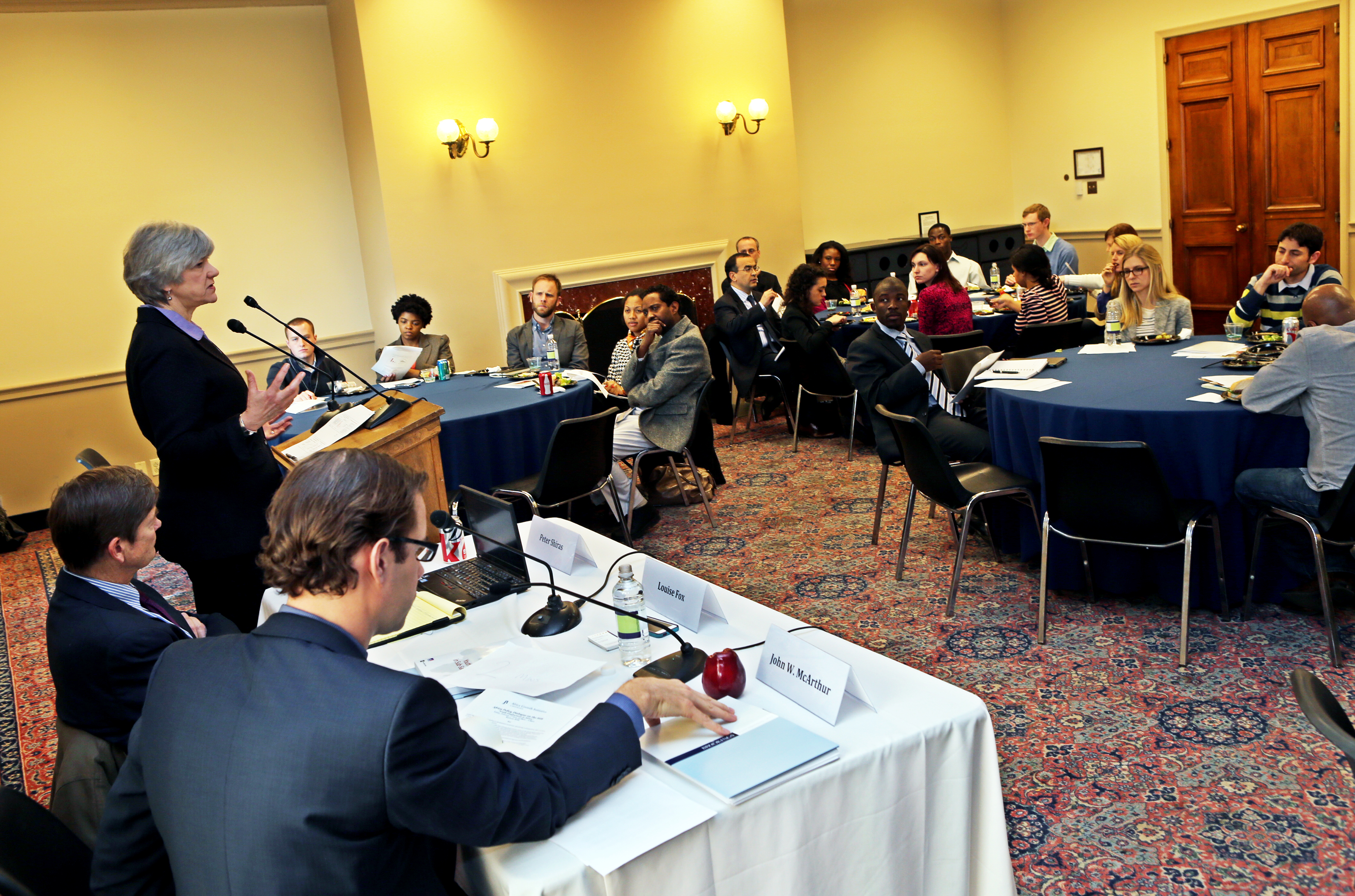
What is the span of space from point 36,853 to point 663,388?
410 centimetres

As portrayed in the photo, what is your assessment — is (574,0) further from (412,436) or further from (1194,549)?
(1194,549)

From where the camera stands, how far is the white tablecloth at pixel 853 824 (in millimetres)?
1421

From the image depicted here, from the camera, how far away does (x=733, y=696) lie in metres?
1.79

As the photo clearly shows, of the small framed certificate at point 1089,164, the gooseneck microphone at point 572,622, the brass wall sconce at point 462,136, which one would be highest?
the brass wall sconce at point 462,136

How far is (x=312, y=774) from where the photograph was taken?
1.21 meters

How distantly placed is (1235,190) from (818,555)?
6.37 metres

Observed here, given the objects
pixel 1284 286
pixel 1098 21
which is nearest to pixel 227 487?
pixel 1284 286

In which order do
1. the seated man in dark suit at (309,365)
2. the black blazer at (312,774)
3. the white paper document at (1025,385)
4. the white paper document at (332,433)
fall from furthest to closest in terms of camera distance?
the seated man in dark suit at (309,365) < the white paper document at (1025,385) < the white paper document at (332,433) < the black blazer at (312,774)

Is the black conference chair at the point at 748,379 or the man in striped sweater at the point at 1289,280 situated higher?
the man in striped sweater at the point at 1289,280

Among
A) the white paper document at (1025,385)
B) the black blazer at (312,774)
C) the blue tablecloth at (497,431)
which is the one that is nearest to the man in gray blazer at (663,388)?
the blue tablecloth at (497,431)

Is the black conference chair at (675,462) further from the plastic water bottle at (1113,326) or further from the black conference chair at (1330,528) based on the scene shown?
the black conference chair at (1330,528)

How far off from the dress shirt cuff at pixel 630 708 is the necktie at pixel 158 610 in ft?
4.09

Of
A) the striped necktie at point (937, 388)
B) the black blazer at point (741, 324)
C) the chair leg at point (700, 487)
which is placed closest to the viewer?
the striped necktie at point (937, 388)

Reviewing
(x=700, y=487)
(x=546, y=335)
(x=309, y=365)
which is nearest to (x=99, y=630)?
(x=700, y=487)
